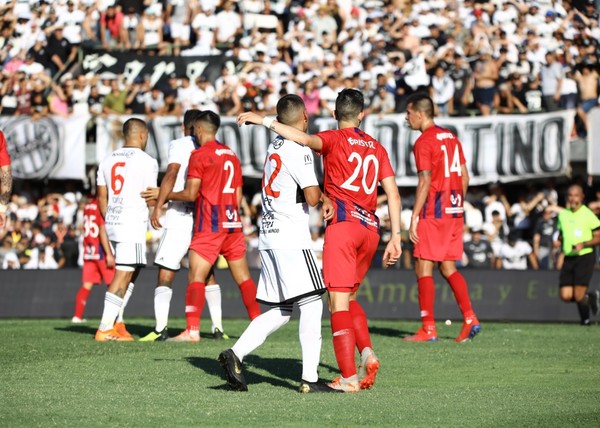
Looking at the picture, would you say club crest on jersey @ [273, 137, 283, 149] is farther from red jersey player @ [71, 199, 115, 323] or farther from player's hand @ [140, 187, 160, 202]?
red jersey player @ [71, 199, 115, 323]

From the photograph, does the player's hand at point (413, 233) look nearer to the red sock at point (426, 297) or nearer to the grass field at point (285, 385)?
the red sock at point (426, 297)

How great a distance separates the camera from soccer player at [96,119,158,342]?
13.6 metres

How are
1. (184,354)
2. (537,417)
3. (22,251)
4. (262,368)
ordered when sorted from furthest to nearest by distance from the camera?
(22,251) → (184,354) → (262,368) → (537,417)

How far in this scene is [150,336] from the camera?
44.4 ft

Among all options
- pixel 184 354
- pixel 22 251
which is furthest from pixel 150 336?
pixel 22 251

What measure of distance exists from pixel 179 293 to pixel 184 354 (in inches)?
341

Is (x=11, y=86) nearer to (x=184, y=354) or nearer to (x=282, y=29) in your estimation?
(x=282, y=29)

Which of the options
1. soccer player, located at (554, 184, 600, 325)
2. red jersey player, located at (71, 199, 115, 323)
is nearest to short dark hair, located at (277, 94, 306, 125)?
red jersey player, located at (71, 199, 115, 323)

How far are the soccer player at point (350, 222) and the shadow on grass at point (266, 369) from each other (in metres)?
0.63

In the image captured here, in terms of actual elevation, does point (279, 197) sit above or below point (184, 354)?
above

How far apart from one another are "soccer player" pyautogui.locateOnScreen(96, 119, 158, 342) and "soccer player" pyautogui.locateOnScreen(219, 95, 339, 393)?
4744 mm

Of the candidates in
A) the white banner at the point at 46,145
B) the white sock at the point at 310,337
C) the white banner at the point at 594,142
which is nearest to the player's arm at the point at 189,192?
the white sock at the point at 310,337

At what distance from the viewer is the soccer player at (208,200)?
13.1 m

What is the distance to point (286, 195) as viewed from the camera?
9117 mm
